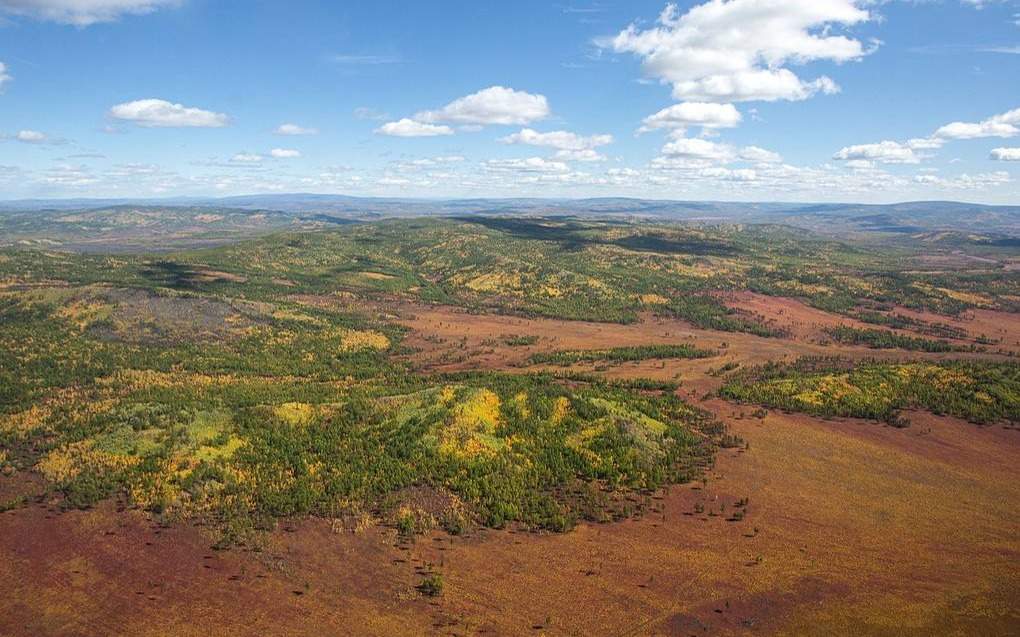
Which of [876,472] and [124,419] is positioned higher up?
[124,419]

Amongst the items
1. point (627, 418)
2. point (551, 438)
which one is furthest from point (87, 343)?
point (627, 418)

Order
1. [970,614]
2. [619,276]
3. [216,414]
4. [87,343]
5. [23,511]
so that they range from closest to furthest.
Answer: [970,614]
[23,511]
[216,414]
[87,343]
[619,276]

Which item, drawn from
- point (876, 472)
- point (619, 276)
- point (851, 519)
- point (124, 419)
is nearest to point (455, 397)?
point (124, 419)

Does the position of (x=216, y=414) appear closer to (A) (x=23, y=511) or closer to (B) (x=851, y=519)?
(A) (x=23, y=511)

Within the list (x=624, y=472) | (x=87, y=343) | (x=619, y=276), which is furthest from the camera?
(x=619, y=276)

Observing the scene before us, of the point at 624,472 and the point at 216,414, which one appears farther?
the point at 216,414

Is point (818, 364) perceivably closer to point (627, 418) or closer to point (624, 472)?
point (627, 418)
